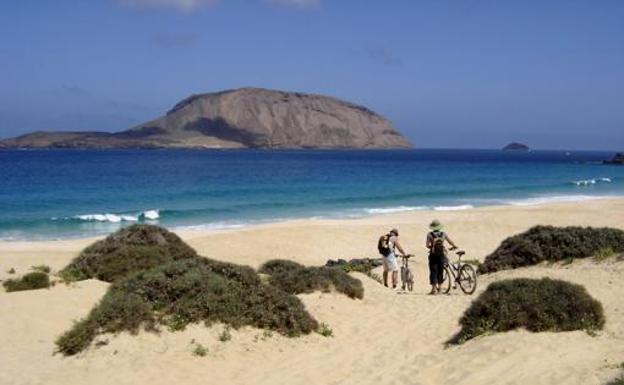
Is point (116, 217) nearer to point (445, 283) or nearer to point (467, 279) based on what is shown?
point (445, 283)

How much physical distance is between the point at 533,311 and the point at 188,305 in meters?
5.01

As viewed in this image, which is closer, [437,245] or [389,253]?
[437,245]

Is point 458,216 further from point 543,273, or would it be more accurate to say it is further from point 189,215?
point 543,273

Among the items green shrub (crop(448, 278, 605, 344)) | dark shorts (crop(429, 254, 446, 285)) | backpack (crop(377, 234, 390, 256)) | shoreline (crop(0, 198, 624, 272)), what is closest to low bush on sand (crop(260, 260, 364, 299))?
dark shorts (crop(429, 254, 446, 285))

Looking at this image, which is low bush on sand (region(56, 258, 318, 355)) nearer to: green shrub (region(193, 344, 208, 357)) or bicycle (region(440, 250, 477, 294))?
green shrub (region(193, 344, 208, 357))

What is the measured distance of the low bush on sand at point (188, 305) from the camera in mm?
9414

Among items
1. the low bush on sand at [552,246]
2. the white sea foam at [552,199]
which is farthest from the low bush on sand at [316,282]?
the white sea foam at [552,199]

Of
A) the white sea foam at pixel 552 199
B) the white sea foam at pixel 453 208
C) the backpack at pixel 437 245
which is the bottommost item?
the white sea foam at pixel 552 199

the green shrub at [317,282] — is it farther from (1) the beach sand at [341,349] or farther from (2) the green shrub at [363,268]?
(2) the green shrub at [363,268]

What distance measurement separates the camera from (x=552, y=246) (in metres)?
16.7

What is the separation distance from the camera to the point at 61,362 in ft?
29.4

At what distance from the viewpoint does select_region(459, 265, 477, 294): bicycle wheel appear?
14688 mm

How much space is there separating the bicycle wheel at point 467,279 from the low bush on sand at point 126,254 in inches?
241

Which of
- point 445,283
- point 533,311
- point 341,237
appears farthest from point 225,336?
point 341,237
